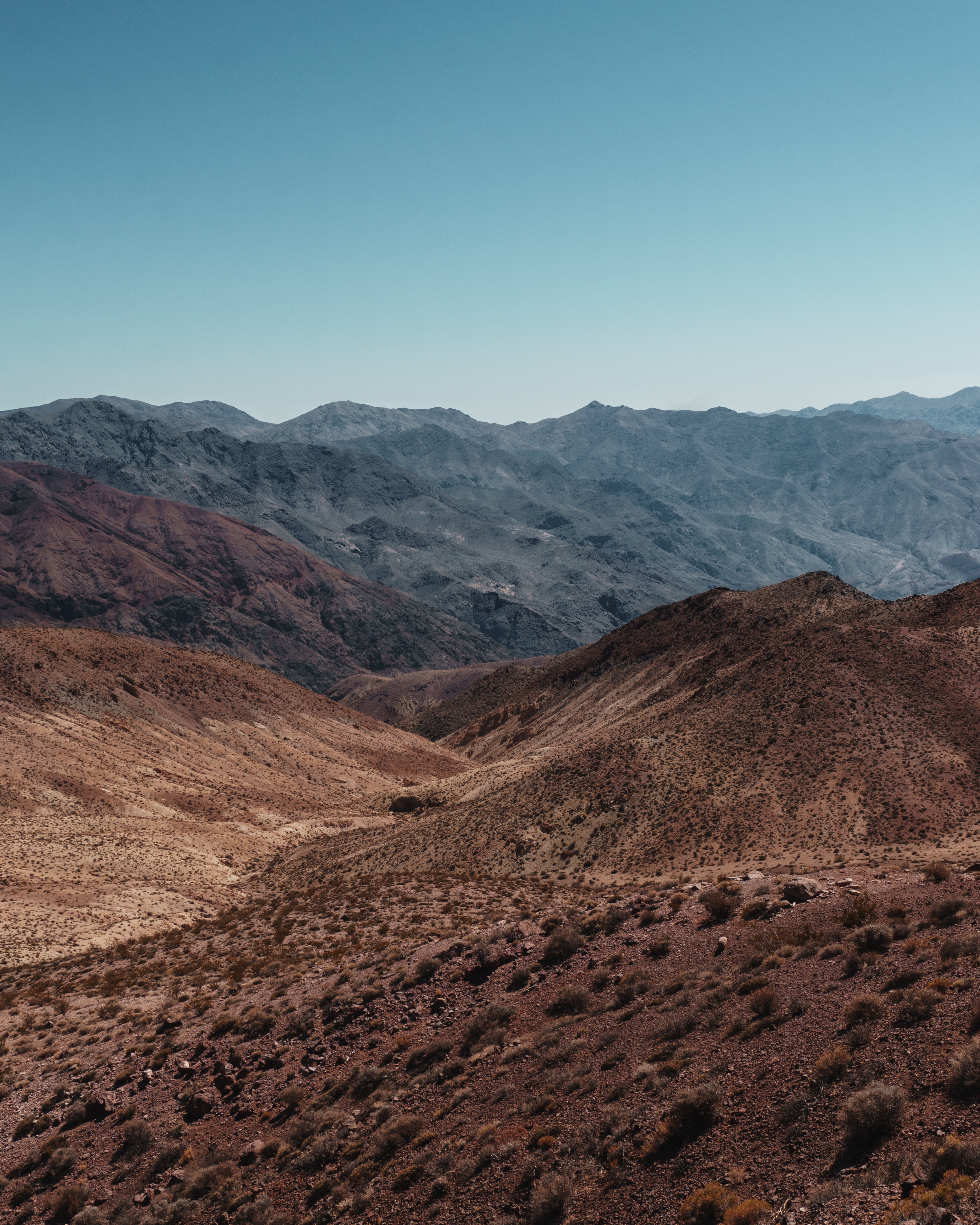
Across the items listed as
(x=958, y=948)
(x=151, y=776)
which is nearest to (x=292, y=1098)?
(x=958, y=948)

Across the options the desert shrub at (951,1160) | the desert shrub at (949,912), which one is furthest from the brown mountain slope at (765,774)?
the desert shrub at (951,1160)

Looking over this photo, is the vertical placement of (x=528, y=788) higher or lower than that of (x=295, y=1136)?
lower

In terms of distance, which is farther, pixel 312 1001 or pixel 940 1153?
pixel 312 1001

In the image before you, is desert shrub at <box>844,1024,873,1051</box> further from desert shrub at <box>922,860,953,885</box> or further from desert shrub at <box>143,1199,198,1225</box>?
desert shrub at <box>143,1199,198,1225</box>

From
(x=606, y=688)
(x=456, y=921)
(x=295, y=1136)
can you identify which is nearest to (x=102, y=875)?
(x=456, y=921)

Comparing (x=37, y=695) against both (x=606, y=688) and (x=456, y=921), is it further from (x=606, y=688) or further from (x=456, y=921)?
(x=606, y=688)

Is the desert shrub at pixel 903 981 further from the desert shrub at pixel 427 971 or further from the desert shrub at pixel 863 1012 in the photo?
the desert shrub at pixel 427 971
